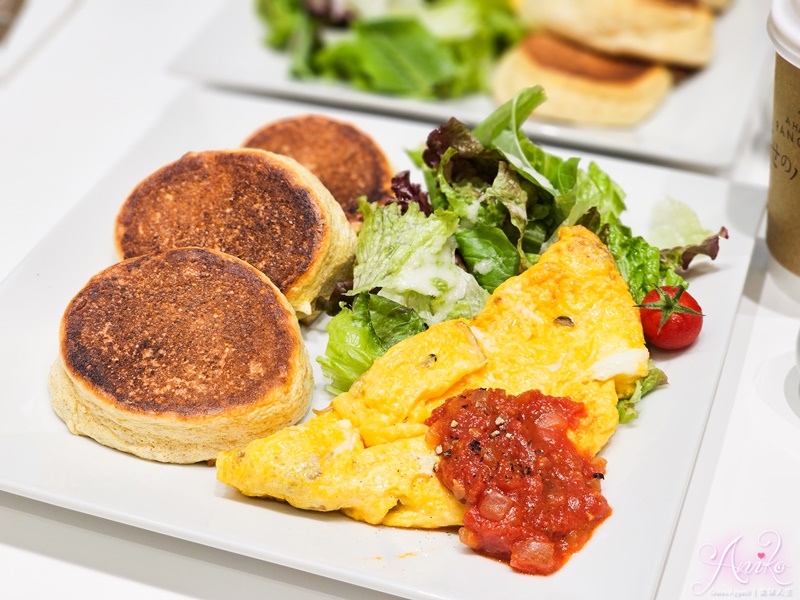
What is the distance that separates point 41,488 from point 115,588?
39 cm

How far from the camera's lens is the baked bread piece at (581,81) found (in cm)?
482

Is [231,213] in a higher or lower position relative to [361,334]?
higher

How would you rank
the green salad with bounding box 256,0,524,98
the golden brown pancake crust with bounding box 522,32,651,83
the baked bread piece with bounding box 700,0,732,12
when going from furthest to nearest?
the baked bread piece with bounding box 700,0,732,12
the green salad with bounding box 256,0,524,98
the golden brown pancake crust with bounding box 522,32,651,83

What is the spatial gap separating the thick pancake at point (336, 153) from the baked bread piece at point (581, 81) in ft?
4.49

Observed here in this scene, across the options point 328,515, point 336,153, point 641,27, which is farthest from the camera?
point 641,27

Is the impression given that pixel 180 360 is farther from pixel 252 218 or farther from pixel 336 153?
pixel 336 153

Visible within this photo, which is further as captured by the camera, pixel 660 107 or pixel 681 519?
pixel 660 107

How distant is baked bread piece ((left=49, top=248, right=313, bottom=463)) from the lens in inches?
109

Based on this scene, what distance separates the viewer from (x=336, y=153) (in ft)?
12.5

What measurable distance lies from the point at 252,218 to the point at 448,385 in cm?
104

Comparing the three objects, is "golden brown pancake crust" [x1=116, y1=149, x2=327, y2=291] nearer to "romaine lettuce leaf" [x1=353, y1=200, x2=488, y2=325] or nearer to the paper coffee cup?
"romaine lettuce leaf" [x1=353, y1=200, x2=488, y2=325]

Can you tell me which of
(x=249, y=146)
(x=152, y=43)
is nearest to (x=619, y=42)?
(x=249, y=146)

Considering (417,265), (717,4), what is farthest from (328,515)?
(717,4)

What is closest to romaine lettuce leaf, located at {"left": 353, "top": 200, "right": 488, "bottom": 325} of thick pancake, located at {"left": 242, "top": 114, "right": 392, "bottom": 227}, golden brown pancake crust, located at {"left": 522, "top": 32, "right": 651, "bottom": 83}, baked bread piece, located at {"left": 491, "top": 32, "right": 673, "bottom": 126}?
thick pancake, located at {"left": 242, "top": 114, "right": 392, "bottom": 227}
